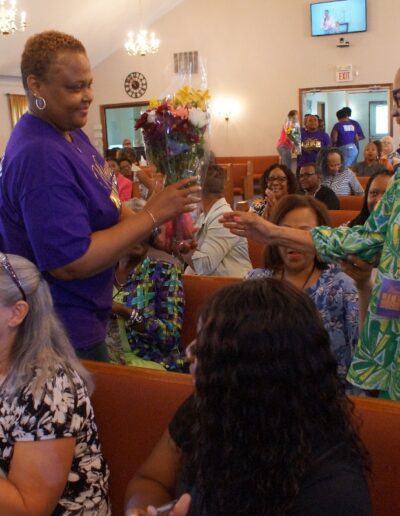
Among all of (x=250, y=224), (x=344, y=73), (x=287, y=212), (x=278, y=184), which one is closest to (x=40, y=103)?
(x=250, y=224)

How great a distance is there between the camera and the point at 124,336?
2422 mm

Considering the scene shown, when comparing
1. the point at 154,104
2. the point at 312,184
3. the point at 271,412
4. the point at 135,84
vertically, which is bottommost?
the point at 271,412

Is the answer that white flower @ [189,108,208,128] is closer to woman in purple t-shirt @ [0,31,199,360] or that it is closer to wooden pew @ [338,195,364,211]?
woman in purple t-shirt @ [0,31,199,360]

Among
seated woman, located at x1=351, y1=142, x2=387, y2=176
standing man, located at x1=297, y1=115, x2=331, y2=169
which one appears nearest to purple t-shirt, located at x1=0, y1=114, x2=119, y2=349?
seated woman, located at x1=351, y1=142, x2=387, y2=176

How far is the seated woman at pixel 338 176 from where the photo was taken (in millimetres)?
5965

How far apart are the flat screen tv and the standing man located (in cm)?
232

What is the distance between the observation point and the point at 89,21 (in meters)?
11.2

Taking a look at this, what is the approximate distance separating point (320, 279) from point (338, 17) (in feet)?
32.3

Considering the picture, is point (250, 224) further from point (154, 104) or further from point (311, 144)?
point (311, 144)

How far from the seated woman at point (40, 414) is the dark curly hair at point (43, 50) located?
503 mm

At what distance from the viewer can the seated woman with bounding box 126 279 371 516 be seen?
1.01 meters

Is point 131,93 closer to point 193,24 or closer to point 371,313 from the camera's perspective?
point 193,24

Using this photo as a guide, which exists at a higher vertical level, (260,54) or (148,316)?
(260,54)

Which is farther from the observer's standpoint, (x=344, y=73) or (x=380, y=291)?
(x=344, y=73)
